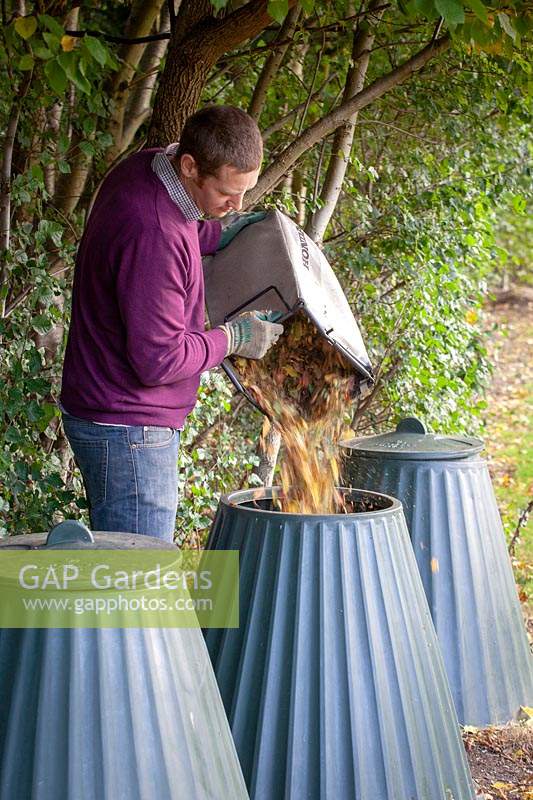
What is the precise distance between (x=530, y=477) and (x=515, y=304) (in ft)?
30.3

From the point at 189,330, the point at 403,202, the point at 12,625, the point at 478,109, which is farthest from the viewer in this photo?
the point at 478,109

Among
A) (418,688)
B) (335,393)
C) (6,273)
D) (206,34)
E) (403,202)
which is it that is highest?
(206,34)

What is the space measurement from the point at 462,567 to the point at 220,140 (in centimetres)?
161

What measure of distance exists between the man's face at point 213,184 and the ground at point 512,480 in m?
1.89

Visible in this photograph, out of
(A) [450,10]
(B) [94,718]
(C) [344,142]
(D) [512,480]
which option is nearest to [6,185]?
(C) [344,142]

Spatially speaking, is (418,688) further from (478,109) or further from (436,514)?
(478,109)

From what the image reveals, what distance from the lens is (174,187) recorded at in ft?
9.37

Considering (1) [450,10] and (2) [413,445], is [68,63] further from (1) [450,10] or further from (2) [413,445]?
(2) [413,445]

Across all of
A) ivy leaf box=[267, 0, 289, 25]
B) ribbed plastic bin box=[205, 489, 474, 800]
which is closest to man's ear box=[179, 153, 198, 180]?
ivy leaf box=[267, 0, 289, 25]

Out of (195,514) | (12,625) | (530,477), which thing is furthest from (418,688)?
(530,477)

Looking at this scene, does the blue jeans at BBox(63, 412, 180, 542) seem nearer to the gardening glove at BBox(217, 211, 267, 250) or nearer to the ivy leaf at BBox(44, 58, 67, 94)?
the gardening glove at BBox(217, 211, 267, 250)

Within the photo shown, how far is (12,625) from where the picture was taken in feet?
5.99

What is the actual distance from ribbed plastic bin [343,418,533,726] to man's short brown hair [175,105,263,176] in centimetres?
115

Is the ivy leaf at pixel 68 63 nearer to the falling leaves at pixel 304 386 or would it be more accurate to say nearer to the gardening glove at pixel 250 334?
the gardening glove at pixel 250 334
